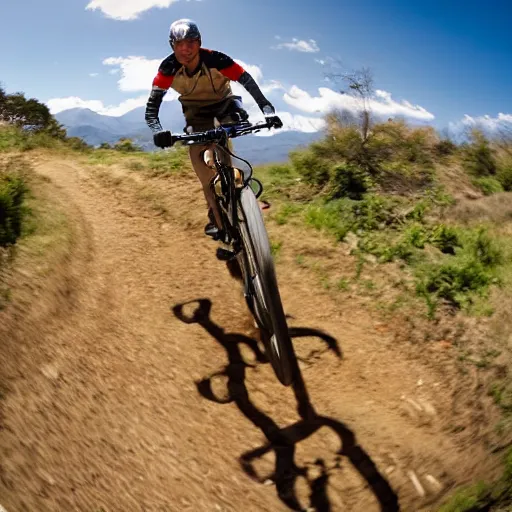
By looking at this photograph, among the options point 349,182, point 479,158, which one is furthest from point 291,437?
point 479,158

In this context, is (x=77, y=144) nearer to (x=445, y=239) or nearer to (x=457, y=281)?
(x=445, y=239)

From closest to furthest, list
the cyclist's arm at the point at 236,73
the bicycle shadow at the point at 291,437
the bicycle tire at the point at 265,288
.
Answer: the bicycle shadow at the point at 291,437
the bicycle tire at the point at 265,288
the cyclist's arm at the point at 236,73

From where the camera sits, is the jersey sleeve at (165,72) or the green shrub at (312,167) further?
the green shrub at (312,167)

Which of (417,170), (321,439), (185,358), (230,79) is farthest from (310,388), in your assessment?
(417,170)

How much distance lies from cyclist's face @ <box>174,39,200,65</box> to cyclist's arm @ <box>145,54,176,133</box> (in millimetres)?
220

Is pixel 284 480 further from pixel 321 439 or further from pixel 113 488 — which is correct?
pixel 113 488

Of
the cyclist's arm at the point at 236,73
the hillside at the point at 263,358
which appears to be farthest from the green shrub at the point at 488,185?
the cyclist's arm at the point at 236,73

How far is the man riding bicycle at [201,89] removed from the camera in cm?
482

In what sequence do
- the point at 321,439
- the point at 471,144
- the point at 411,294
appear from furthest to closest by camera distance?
the point at 471,144, the point at 411,294, the point at 321,439

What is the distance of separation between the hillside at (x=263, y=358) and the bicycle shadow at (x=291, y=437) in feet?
0.06

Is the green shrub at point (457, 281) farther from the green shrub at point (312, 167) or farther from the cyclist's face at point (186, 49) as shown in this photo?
the cyclist's face at point (186, 49)

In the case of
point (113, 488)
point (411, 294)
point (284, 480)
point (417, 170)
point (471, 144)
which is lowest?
point (284, 480)

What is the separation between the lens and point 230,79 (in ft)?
18.4

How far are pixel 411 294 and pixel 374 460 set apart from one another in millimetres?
2778
